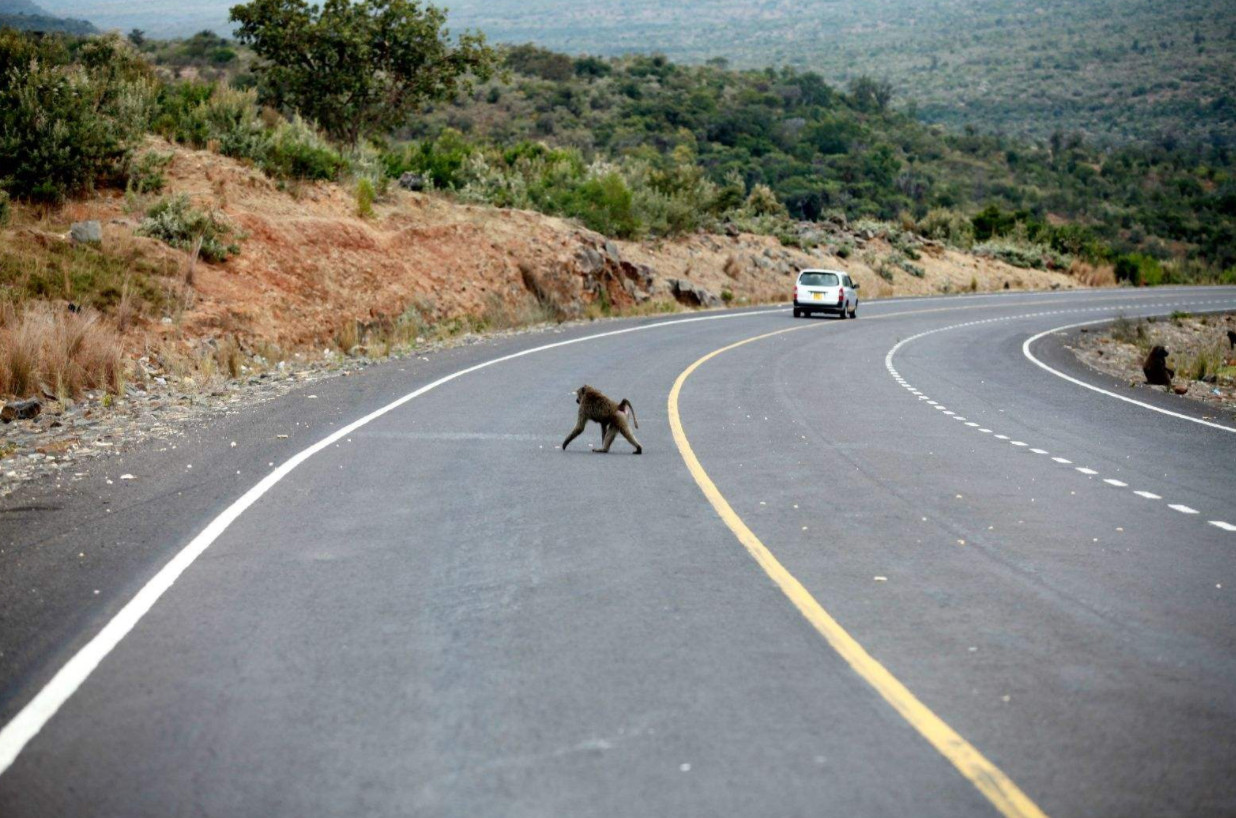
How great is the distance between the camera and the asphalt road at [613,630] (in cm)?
451

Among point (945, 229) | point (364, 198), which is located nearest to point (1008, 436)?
point (364, 198)

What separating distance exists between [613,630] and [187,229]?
68.0 feet

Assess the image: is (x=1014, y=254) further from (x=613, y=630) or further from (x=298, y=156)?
(x=613, y=630)

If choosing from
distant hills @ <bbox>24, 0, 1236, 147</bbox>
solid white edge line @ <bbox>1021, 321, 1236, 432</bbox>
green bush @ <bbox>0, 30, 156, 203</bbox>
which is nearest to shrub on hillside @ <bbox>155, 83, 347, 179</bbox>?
green bush @ <bbox>0, 30, 156, 203</bbox>

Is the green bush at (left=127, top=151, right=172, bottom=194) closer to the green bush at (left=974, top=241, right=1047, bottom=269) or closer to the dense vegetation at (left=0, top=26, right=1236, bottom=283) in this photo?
the dense vegetation at (left=0, top=26, right=1236, bottom=283)

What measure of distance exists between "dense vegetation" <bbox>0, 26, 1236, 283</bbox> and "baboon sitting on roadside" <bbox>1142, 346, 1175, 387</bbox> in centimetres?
1898

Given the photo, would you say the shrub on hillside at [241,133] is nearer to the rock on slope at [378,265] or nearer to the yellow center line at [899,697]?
the rock on slope at [378,265]

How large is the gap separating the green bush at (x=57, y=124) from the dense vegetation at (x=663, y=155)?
0.14ft

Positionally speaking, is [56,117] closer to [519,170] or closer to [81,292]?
[81,292]

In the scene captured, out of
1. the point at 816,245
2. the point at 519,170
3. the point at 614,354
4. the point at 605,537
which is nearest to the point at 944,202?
the point at 816,245

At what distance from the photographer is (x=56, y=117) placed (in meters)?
24.3

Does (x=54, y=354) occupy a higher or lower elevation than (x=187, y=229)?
lower

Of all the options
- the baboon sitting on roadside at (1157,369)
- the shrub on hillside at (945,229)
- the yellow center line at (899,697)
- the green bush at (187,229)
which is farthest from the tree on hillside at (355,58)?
the shrub on hillside at (945,229)

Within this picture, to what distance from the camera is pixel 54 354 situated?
16.2m
